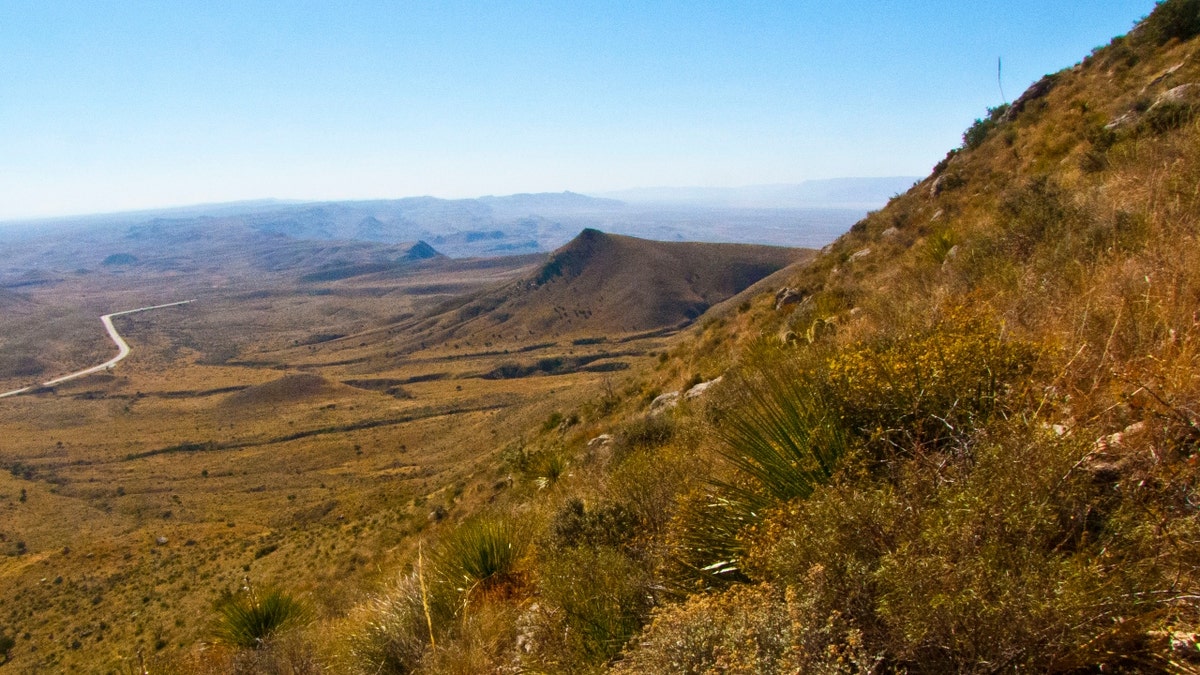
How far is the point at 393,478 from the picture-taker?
39.5 m

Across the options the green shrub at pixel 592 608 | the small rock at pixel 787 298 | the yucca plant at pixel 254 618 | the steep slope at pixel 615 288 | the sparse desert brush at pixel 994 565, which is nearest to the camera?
the sparse desert brush at pixel 994 565

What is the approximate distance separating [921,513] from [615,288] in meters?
107

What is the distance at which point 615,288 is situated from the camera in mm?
108125

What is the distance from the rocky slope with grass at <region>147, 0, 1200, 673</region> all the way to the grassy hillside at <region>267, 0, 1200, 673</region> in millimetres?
13

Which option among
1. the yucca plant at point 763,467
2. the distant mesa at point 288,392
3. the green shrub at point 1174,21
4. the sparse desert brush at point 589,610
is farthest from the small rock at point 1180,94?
the distant mesa at point 288,392

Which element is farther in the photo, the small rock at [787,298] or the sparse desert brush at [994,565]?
the small rock at [787,298]

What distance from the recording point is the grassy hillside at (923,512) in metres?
1.69

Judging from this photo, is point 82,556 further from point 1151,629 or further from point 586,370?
point 586,370

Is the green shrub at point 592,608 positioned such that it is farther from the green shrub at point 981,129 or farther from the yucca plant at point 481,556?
→ the green shrub at point 981,129

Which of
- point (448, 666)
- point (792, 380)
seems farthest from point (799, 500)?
point (448, 666)

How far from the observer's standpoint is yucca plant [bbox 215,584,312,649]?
18.6 ft

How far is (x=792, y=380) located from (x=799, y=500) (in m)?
0.80

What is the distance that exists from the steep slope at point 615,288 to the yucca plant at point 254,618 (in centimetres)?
9070

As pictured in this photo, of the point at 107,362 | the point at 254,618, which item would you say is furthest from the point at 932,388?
the point at 107,362
